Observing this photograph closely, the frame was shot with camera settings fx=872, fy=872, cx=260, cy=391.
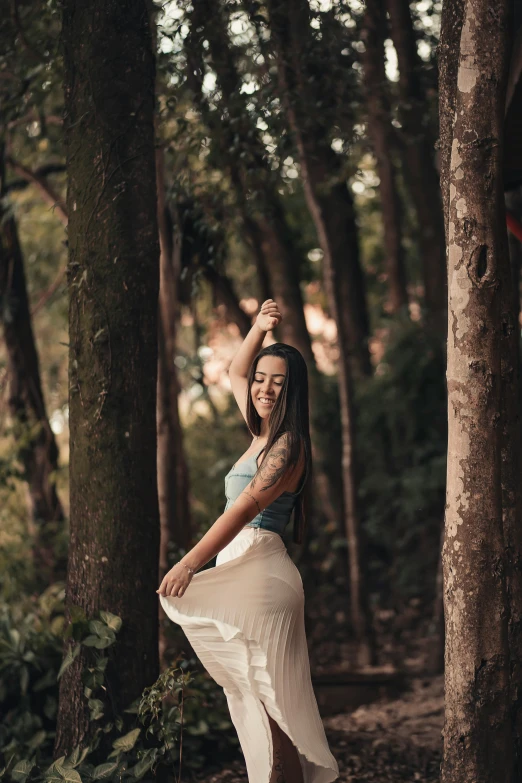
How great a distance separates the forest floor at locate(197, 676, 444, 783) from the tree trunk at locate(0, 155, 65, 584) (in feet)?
9.54

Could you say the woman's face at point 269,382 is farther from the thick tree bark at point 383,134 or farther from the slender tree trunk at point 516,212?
the slender tree trunk at point 516,212

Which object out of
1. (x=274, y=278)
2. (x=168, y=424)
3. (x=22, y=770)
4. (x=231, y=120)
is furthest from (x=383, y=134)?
(x=22, y=770)

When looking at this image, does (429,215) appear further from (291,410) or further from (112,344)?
(291,410)

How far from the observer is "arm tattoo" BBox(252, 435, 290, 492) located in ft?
11.9

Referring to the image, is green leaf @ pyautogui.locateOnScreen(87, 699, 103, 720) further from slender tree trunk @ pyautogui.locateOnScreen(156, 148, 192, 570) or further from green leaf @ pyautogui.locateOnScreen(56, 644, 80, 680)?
slender tree trunk @ pyautogui.locateOnScreen(156, 148, 192, 570)

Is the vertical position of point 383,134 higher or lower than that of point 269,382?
higher

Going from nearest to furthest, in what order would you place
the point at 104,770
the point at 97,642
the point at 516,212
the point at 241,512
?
the point at 241,512 < the point at 104,770 < the point at 97,642 < the point at 516,212

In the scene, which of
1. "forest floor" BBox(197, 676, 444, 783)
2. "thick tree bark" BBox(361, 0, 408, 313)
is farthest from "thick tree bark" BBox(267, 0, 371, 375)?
"forest floor" BBox(197, 676, 444, 783)

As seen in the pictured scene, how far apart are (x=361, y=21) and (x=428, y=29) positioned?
2.38 m

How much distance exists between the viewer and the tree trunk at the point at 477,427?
349 cm

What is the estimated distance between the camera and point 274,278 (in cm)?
991

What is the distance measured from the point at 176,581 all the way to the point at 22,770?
4.84 feet

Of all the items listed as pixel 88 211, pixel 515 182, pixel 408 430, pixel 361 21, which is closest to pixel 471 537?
pixel 88 211

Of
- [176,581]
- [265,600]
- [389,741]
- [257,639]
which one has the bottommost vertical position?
[389,741]
